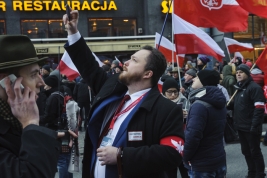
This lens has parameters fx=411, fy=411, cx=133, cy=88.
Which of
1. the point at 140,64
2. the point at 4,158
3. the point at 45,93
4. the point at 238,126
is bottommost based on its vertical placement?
the point at 238,126

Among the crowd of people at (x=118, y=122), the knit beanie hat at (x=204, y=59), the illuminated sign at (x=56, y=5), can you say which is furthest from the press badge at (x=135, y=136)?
the illuminated sign at (x=56, y=5)

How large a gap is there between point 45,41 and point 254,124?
60.3 feet

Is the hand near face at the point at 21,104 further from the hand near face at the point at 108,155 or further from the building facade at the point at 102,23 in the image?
the building facade at the point at 102,23

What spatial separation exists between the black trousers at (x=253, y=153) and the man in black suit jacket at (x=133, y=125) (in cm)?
389

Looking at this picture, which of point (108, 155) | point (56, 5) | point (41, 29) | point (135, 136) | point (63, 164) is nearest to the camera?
point (108, 155)

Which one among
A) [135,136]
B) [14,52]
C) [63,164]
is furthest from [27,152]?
[63,164]

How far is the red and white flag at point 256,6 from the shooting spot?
288 inches

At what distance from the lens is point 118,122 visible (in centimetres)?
300

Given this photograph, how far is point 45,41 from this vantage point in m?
23.2

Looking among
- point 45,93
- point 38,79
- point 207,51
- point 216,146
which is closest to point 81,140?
point 45,93

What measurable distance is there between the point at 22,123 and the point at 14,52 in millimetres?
350

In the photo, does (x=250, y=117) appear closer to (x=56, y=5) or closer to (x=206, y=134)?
(x=206, y=134)

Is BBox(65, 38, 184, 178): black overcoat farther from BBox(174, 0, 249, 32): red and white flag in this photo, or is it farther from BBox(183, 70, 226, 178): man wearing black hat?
BBox(174, 0, 249, 32): red and white flag

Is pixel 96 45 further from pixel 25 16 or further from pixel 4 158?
pixel 4 158
